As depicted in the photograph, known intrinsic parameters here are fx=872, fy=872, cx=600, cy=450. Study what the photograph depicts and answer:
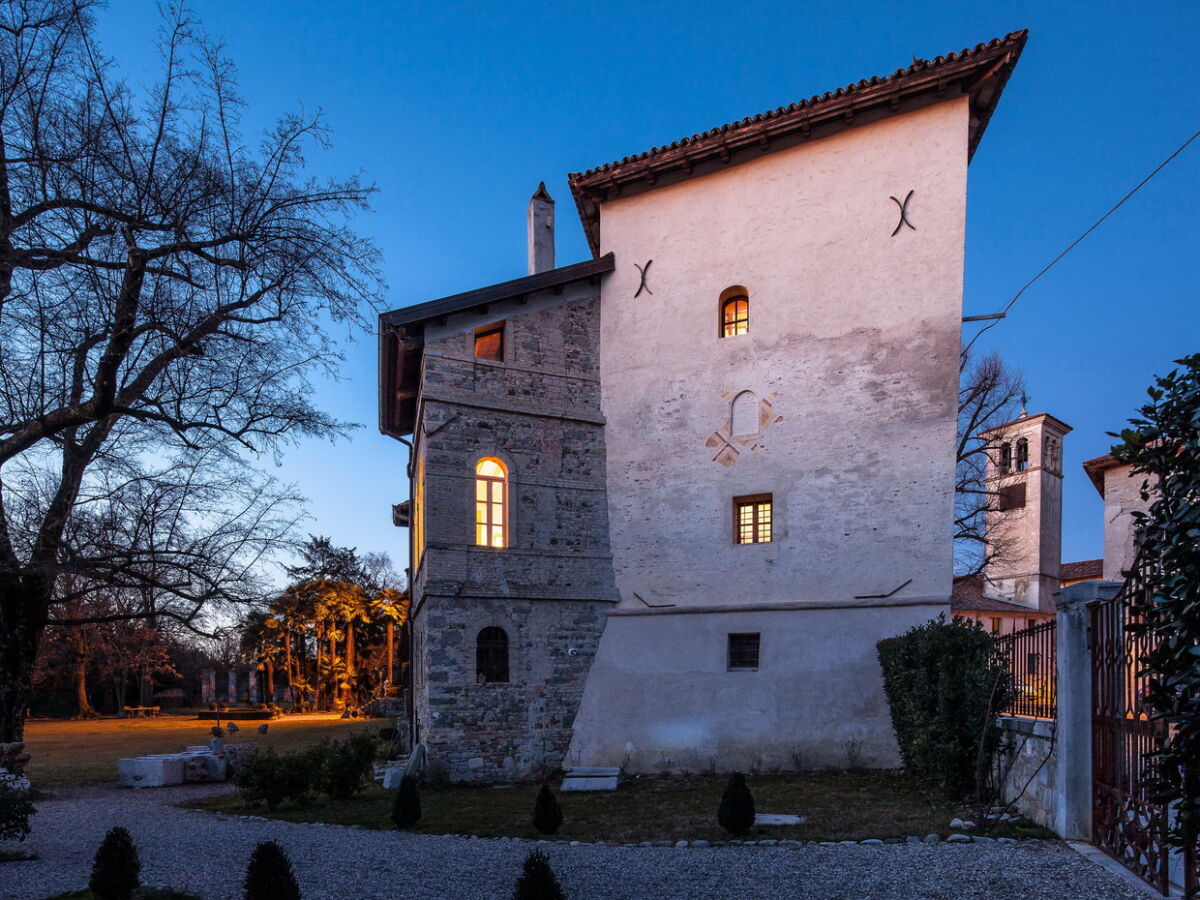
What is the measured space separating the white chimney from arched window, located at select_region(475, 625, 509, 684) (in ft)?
25.0

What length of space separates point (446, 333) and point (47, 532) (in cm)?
713

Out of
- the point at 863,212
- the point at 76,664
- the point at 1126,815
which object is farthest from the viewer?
the point at 76,664

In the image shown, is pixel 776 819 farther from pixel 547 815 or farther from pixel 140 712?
pixel 140 712

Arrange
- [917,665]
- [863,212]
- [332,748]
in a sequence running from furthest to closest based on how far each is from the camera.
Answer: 1. [863,212]
2. [332,748]
3. [917,665]

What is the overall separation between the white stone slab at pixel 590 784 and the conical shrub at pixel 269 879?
775 cm

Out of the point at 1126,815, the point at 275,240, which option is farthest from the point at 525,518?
the point at 1126,815

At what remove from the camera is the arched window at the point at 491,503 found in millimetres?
14672

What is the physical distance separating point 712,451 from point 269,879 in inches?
419

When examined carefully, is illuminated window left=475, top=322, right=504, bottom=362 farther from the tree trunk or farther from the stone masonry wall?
the tree trunk

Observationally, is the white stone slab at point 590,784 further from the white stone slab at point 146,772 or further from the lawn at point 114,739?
the lawn at point 114,739

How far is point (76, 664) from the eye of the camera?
40.9 metres

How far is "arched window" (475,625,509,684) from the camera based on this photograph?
46.4ft

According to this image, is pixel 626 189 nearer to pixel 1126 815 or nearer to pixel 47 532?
pixel 47 532

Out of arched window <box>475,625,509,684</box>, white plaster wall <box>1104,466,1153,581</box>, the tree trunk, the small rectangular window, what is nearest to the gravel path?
the tree trunk
